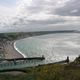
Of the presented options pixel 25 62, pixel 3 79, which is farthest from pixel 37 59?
pixel 3 79

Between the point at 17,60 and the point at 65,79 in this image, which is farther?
the point at 17,60

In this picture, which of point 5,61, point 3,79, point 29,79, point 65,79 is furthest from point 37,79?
point 5,61

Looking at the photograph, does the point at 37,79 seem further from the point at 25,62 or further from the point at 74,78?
the point at 25,62

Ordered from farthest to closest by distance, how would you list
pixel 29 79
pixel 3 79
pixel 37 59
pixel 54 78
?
pixel 37 59, pixel 3 79, pixel 54 78, pixel 29 79

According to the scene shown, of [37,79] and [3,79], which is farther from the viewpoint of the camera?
[3,79]

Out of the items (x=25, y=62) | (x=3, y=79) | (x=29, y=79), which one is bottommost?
(x=25, y=62)

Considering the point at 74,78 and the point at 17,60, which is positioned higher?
the point at 74,78


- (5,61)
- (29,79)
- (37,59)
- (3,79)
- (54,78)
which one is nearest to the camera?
A: (29,79)

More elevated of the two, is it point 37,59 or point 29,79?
point 29,79

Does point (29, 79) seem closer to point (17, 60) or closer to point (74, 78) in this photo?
point (74, 78)
